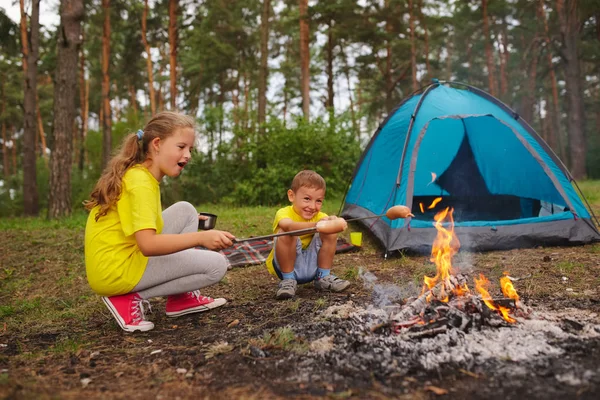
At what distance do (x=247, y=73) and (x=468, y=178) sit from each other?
1501 centimetres

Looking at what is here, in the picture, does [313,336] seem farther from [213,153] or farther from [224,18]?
[224,18]

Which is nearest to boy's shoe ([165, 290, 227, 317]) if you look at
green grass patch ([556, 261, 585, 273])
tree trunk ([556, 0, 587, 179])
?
green grass patch ([556, 261, 585, 273])

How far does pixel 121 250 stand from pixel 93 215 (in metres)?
0.29

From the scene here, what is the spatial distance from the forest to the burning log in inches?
187

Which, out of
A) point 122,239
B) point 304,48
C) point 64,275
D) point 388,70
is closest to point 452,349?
point 122,239

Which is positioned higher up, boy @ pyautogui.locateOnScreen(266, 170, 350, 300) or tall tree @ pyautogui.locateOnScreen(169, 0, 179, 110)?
tall tree @ pyautogui.locateOnScreen(169, 0, 179, 110)

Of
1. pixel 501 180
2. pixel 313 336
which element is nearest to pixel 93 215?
pixel 313 336

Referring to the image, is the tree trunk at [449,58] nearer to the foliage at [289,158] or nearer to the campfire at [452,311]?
the foliage at [289,158]

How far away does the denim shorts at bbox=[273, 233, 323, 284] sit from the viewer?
11.2ft

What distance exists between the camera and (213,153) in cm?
1216

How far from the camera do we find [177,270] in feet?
8.98

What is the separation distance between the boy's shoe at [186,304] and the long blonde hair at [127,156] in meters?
0.79

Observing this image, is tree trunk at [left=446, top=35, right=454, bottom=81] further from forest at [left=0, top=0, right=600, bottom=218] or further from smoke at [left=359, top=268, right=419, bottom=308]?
smoke at [left=359, top=268, right=419, bottom=308]

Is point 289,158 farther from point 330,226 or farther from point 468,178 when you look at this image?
→ point 330,226
